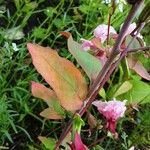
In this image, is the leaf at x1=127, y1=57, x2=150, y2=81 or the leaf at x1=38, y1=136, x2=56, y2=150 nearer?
the leaf at x1=127, y1=57, x2=150, y2=81

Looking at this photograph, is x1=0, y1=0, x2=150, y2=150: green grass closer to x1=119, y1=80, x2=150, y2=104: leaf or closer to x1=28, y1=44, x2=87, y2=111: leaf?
x1=119, y1=80, x2=150, y2=104: leaf

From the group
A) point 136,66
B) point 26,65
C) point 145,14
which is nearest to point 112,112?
point 136,66

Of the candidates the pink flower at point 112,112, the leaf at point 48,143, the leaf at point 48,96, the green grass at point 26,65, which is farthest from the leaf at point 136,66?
the green grass at point 26,65

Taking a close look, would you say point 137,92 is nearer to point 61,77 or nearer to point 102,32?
point 102,32

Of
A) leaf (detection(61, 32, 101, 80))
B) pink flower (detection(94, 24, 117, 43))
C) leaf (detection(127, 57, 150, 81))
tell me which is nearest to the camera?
leaf (detection(61, 32, 101, 80))

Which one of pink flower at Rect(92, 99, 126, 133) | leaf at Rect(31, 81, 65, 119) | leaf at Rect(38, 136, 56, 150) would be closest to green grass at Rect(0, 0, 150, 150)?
leaf at Rect(38, 136, 56, 150)

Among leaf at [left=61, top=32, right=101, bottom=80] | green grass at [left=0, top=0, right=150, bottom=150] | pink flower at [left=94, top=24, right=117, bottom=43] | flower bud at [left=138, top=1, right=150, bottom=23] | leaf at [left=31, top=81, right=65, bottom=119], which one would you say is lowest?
green grass at [left=0, top=0, right=150, bottom=150]
